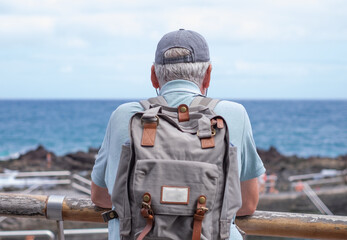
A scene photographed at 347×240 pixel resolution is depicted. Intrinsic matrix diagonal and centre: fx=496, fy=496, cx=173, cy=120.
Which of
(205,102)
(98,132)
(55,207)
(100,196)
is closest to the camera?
(205,102)

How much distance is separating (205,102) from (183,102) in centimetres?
8

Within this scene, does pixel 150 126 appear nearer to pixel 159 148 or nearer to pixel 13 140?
pixel 159 148

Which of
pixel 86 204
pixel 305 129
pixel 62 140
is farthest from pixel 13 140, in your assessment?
pixel 86 204

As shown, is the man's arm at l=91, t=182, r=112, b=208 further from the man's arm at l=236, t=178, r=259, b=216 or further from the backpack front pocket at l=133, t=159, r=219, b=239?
the man's arm at l=236, t=178, r=259, b=216

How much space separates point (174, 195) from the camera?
1.48 m

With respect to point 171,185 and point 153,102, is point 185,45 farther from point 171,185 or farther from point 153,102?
point 171,185

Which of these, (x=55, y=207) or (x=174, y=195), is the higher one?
(x=174, y=195)

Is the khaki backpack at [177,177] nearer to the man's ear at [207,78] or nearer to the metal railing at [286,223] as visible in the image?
the man's ear at [207,78]

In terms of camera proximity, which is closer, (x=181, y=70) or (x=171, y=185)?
(x=171, y=185)

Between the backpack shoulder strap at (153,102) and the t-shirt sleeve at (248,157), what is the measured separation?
0.92 ft

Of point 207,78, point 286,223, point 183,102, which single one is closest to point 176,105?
point 183,102

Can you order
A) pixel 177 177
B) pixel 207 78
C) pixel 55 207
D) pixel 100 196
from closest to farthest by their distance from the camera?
pixel 177 177 < pixel 207 78 < pixel 100 196 < pixel 55 207

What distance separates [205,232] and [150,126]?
0.37 m

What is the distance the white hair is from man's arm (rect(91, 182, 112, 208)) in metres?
0.48
